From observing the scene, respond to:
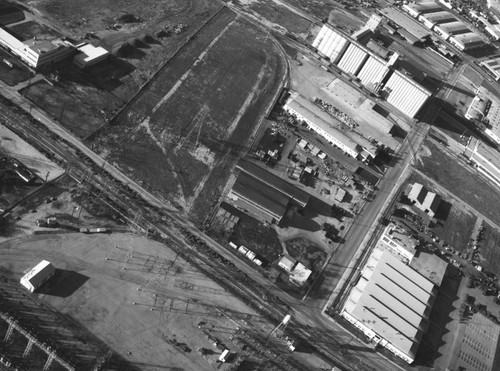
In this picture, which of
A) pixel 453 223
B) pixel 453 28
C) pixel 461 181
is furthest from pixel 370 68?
pixel 453 28

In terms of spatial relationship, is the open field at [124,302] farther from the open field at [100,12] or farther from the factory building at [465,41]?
the factory building at [465,41]

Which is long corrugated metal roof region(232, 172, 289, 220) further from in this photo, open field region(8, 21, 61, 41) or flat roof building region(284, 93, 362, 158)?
open field region(8, 21, 61, 41)

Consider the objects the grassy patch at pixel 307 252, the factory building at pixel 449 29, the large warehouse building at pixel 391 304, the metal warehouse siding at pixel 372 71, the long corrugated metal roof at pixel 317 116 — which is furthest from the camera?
the factory building at pixel 449 29

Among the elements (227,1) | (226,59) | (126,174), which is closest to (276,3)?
(227,1)

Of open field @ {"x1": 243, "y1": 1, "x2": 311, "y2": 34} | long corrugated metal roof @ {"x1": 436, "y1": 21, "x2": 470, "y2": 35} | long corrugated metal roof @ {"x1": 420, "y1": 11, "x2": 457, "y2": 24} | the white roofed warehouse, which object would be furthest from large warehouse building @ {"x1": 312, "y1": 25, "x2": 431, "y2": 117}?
the white roofed warehouse

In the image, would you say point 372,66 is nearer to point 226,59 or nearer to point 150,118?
point 226,59

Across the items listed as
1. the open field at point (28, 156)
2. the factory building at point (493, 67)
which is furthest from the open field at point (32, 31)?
the factory building at point (493, 67)
